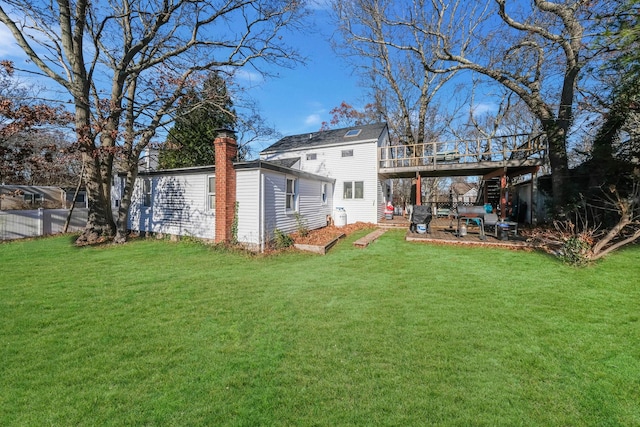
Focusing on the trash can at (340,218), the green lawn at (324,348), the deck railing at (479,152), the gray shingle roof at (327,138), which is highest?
the gray shingle roof at (327,138)

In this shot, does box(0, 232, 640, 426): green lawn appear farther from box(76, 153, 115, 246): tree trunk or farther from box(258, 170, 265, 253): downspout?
box(76, 153, 115, 246): tree trunk

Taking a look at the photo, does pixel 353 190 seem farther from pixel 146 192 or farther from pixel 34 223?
pixel 34 223

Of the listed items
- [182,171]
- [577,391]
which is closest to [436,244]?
[577,391]

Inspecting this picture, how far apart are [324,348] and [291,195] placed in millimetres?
7862

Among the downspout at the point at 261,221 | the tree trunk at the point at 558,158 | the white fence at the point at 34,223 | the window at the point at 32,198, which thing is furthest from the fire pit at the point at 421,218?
the window at the point at 32,198

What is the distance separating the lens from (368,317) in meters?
3.84

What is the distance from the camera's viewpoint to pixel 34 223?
1205cm

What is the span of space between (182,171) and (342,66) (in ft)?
37.5

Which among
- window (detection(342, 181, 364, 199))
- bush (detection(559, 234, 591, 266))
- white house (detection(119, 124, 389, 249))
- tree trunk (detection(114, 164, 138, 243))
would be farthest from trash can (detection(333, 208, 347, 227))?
tree trunk (detection(114, 164, 138, 243))

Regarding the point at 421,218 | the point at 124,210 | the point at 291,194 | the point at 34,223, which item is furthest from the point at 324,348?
the point at 34,223

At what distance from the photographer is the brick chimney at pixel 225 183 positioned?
866cm

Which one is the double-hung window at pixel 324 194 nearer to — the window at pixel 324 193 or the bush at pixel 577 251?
the window at pixel 324 193

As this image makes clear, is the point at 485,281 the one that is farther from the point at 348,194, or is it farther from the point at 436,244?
the point at 348,194

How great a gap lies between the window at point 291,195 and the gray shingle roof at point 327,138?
654 centimetres
